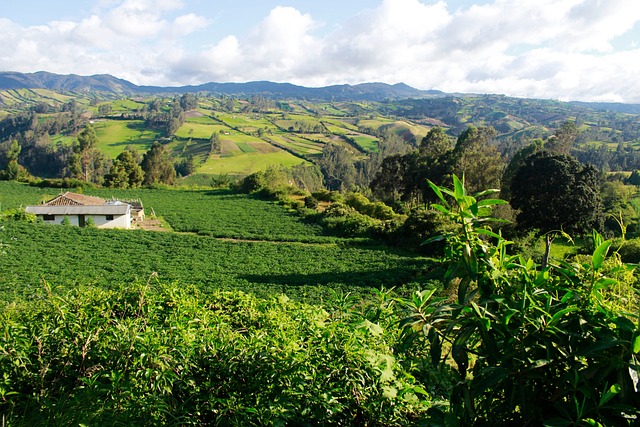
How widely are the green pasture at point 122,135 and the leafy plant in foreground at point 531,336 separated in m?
115

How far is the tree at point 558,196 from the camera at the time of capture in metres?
22.3

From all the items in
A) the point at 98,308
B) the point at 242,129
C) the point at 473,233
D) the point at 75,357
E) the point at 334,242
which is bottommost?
the point at 334,242

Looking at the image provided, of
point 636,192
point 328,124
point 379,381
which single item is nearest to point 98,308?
point 379,381

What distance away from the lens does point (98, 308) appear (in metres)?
3.87

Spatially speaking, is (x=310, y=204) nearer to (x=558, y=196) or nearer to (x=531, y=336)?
(x=558, y=196)

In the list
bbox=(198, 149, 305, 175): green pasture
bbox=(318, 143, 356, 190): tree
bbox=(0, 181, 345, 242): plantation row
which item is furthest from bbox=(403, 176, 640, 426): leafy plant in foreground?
bbox=(198, 149, 305, 175): green pasture

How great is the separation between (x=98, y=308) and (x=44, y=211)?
39317 mm

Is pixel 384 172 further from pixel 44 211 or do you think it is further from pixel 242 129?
pixel 242 129

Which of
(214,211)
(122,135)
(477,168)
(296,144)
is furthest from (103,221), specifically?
(122,135)

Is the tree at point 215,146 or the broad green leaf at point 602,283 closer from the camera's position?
the broad green leaf at point 602,283

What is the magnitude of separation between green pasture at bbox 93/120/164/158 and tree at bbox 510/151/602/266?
10338cm

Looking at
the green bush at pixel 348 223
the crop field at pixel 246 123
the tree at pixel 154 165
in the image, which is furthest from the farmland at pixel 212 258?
the crop field at pixel 246 123

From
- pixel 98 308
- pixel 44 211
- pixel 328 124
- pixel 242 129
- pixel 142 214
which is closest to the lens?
pixel 98 308

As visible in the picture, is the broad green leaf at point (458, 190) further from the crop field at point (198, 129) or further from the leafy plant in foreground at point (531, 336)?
the crop field at point (198, 129)
